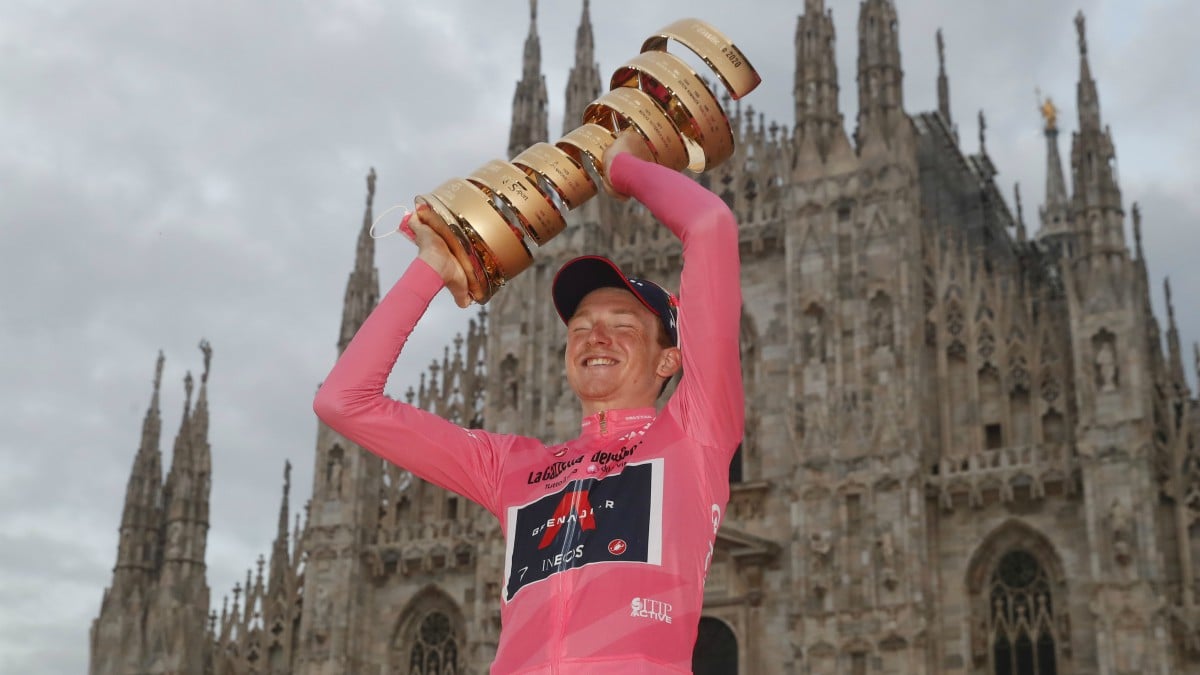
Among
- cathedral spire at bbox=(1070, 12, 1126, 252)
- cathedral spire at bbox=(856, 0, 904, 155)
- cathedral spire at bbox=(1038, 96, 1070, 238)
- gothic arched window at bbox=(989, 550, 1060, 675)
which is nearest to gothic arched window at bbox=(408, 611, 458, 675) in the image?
gothic arched window at bbox=(989, 550, 1060, 675)

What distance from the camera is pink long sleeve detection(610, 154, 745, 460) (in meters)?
3.21

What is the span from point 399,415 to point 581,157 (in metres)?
0.72

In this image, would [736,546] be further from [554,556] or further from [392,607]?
[554,556]

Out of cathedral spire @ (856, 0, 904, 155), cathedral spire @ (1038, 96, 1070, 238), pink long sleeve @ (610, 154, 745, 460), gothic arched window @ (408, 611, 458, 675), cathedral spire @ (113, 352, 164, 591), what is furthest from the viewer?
cathedral spire @ (1038, 96, 1070, 238)

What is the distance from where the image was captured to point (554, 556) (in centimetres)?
316

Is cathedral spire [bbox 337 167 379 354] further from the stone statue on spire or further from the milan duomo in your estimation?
the stone statue on spire

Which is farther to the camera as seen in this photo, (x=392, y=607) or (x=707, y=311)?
(x=392, y=607)

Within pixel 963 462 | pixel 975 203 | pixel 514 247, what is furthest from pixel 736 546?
pixel 514 247

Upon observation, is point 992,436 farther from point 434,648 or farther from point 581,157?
point 581,157

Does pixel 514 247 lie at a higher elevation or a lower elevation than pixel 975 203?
lower

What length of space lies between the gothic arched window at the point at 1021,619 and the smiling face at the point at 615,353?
625 inches

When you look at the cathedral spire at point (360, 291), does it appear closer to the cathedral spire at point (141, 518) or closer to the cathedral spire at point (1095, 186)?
the cathedral spire at point (141, 518)

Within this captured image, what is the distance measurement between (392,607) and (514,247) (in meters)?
19.9

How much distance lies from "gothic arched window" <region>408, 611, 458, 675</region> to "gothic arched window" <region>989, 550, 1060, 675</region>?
7862 millimetres
